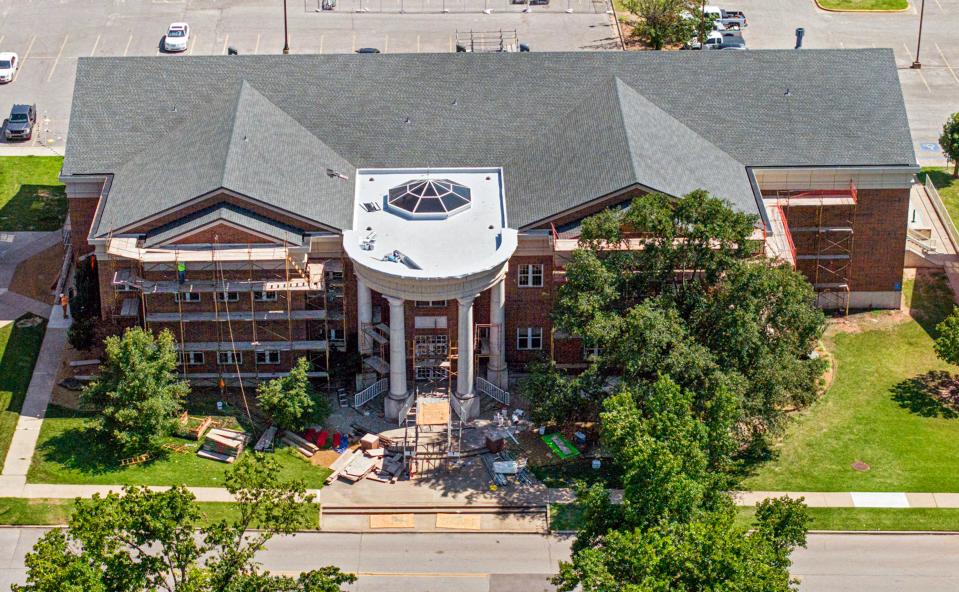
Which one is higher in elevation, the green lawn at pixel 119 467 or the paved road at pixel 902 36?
the paved road at pixel 902 36

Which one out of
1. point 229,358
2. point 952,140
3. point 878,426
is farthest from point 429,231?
point 952,140

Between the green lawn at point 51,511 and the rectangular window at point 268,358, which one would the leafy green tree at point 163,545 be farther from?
the rectangular window at point 268,358

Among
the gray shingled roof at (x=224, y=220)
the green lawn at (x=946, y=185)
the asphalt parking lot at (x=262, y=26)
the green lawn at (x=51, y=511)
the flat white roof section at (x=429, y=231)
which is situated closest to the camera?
the green lawn at (x=51, y=511)

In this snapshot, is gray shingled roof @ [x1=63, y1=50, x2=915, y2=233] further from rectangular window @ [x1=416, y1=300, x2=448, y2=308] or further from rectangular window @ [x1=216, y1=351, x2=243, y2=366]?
rectangular window @ [x1=216, y1=351, x2=243, y2=366]

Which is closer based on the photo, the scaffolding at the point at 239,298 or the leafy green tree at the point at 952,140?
the scaffolding at the point at 239,298

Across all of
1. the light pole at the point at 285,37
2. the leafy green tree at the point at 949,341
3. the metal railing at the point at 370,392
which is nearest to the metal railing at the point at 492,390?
the metal railing at the point at 370,392

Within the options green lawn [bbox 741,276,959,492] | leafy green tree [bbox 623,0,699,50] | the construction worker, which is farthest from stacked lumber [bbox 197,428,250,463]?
leafy green tree [bbox 623,0,699,50]

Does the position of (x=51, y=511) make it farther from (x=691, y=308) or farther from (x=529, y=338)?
(x=691, y=308)
